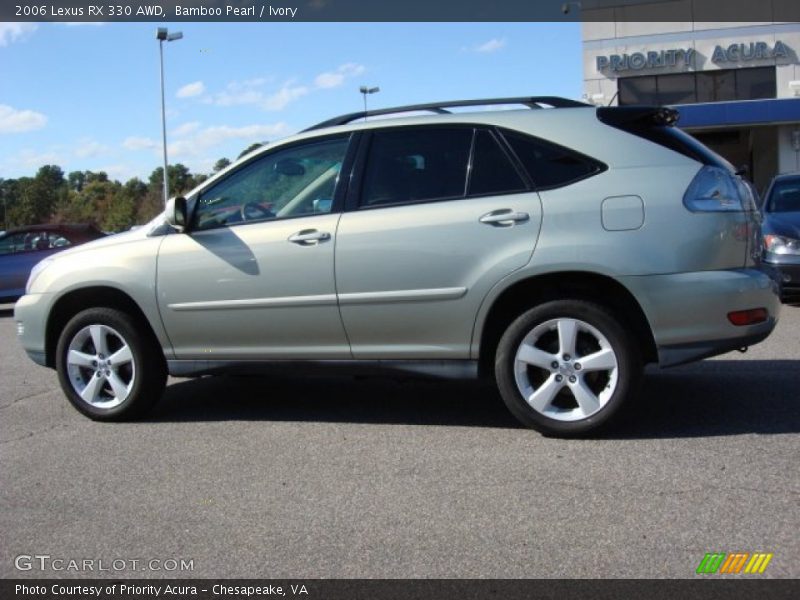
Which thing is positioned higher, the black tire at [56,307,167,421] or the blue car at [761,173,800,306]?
the blue car at [761,173,800,306]

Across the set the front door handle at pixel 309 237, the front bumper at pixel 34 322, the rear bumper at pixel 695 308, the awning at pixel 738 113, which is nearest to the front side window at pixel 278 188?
the front door handle at pixel 309 237

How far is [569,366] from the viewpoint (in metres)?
4.77

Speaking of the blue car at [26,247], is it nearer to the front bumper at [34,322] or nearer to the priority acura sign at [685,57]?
the front bumper at [34,322]

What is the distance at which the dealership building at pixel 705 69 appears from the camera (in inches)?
1105

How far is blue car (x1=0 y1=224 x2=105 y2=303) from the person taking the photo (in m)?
15.0

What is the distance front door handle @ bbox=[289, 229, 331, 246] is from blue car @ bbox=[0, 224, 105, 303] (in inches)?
426

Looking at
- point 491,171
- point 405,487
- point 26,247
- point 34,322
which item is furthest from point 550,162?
point 26,247

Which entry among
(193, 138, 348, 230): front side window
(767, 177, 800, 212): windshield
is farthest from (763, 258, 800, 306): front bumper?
(193, 138, 348, 230): front side window

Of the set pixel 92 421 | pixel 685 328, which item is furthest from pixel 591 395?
pixel 92 421

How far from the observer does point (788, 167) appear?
29.1 metres

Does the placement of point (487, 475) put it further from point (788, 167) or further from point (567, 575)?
point (788, 167)

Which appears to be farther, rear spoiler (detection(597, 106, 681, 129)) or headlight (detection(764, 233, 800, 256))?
headlight (detection(764, 233, 800, 256))

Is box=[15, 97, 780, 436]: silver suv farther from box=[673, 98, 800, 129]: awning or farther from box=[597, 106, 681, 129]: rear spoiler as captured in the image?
box=[673, 98, 800, 129]: awning

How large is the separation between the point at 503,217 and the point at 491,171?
343mm
